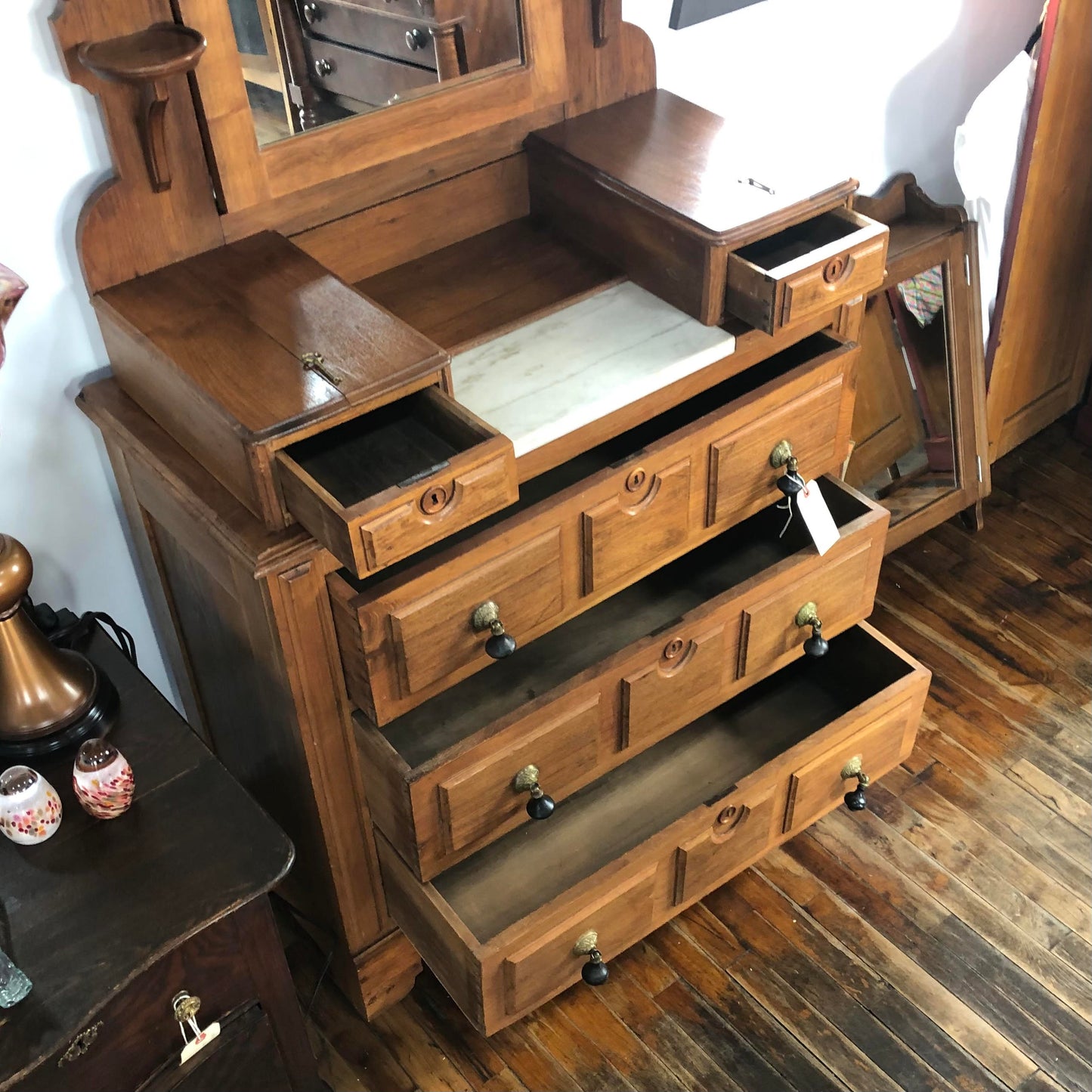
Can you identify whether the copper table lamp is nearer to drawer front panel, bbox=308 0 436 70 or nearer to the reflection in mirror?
drawer front panel, bbox=308 0 436 70

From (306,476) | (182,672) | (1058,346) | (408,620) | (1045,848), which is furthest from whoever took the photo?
(1058,346)

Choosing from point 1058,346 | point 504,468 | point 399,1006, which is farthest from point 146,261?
point 1058,346

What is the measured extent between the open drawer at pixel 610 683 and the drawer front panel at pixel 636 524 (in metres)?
0.09

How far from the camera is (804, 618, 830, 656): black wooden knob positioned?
1.49 m

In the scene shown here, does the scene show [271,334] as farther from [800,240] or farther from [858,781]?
[858,781]

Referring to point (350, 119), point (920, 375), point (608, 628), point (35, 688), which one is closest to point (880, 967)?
point (608, 628)

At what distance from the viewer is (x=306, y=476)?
41.3 inches

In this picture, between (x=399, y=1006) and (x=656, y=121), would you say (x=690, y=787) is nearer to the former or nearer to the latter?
(x=399, y=1006)

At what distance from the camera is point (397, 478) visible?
3.82 feet

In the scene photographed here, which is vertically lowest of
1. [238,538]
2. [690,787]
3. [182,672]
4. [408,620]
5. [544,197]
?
[690,787]

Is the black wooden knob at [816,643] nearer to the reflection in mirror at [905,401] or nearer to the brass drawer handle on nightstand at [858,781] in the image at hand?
the brass drawer handle on nightstand at [858,781]

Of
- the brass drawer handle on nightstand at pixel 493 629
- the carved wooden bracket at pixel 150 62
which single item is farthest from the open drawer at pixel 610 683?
the carved wooden bracket at pixel 150 62

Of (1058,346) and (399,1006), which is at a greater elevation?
(1058,346)

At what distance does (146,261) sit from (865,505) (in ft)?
2.96
